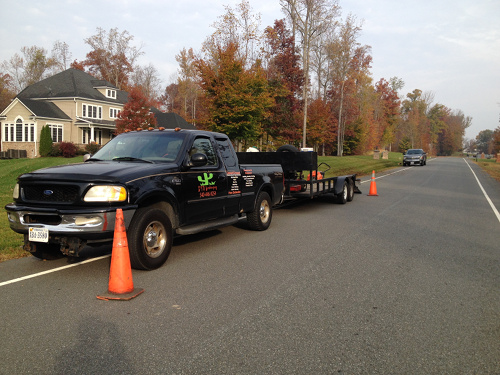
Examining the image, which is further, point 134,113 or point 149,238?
point 134,113

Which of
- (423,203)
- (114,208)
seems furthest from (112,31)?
(114,208)

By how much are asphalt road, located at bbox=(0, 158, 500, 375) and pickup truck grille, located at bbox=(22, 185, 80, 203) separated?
1.05m

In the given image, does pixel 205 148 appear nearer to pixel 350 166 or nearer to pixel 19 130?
pixel 350 166

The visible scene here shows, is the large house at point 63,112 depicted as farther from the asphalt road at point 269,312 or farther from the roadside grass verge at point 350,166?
the asphalt road at point 269,312

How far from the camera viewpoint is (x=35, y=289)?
4.87 m

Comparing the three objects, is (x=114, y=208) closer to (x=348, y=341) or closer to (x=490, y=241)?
(x=348, y=341)

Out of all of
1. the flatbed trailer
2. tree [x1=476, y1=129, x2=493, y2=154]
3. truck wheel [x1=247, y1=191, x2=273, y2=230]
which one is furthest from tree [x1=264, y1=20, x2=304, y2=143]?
tree [x1=476, y1=129, x2=493, y2=154]

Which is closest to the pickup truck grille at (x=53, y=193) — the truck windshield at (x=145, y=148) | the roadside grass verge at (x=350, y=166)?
the truck windshield at (x=145, y=148)

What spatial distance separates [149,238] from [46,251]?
1.55 meters

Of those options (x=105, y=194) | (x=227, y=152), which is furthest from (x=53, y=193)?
(x=227, y=152)

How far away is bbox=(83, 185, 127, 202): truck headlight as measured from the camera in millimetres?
5105

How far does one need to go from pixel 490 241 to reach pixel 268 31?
102ft

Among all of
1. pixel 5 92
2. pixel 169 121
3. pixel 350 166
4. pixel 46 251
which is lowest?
pixel 46 251

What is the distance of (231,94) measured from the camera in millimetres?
20828
